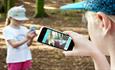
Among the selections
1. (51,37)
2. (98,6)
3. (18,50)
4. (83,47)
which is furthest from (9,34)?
(98,6)

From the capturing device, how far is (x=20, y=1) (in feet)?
71.2

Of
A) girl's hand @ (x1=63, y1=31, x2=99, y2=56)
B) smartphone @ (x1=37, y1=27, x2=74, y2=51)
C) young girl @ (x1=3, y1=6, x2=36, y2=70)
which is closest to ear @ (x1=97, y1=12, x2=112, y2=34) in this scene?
girl's hand @ (x1=63, y1=31, x2=99, y2=56)

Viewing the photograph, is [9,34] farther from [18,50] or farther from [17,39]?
[18,50]

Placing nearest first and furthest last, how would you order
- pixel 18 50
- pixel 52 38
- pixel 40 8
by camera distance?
pixel 52 38, pixel 18 50, pixel 40 8

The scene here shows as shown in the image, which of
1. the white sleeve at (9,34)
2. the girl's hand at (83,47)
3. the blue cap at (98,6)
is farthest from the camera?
the white sleeve at (9,34)

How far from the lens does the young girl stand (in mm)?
4668

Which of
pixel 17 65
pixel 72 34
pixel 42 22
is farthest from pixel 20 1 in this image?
pixel 72 34

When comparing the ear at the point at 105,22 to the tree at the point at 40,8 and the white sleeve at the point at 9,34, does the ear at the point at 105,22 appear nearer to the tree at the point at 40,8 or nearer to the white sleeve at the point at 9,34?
the white sleeve at the point at 9,34

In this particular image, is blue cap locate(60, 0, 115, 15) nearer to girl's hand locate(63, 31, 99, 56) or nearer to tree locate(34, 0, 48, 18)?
girl's hand locate(63, 31, 99, 56)

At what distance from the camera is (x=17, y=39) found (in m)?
4.75

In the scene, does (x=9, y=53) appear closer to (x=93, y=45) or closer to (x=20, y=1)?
(x=93, y=45)

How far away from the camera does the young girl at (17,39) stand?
4.67m

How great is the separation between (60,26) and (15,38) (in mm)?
8754

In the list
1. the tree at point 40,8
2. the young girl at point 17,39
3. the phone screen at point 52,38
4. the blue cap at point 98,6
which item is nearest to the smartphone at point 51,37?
the phone screen at point 52,38
